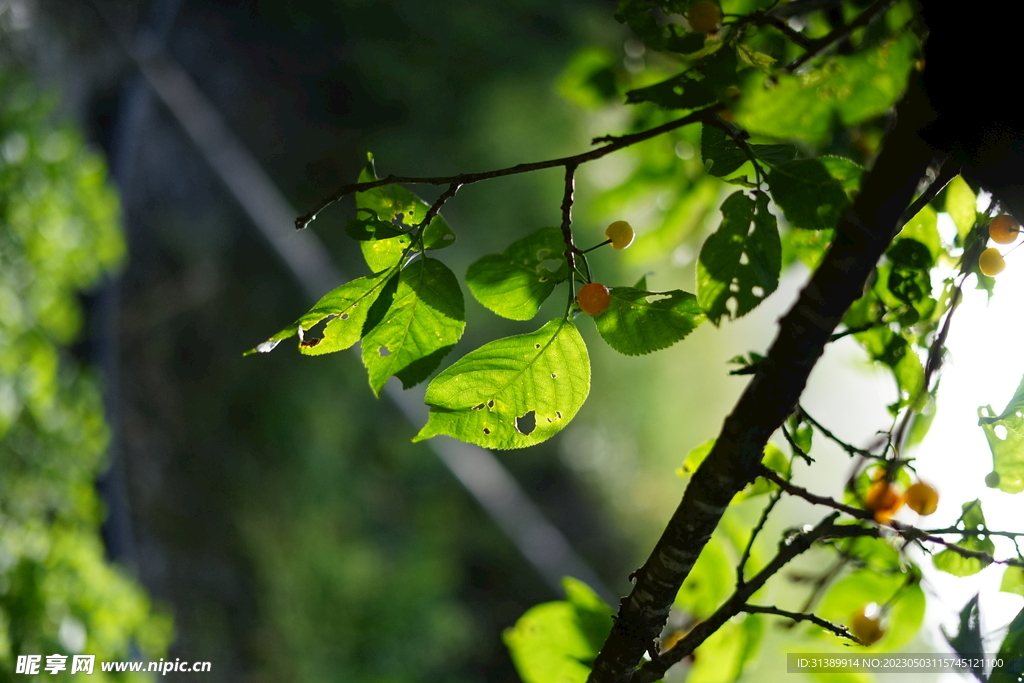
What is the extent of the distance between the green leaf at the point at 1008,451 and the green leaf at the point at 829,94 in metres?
0.21

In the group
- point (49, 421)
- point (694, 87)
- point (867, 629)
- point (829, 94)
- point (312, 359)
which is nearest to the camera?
point (829, 94)

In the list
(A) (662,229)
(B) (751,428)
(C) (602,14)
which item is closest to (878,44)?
(B) (751,428)

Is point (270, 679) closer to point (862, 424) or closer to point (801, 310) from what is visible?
point (862, 424)

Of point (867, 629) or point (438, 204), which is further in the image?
point (867, 629)

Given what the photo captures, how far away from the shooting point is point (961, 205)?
38 cm

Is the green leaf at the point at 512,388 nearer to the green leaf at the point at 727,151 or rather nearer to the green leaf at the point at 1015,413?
the green leaf at the point at 727,151

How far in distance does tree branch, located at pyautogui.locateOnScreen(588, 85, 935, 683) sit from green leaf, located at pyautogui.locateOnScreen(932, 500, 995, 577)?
0.16 m

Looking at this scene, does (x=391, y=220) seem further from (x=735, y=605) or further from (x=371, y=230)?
(x=735, y=605)

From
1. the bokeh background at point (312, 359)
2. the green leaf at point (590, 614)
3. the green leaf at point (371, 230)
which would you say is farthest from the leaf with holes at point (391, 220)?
the bokeh background at point (312, 359)

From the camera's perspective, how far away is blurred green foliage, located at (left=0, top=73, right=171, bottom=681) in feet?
2.56

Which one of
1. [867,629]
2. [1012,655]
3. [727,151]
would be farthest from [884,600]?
[727,151]

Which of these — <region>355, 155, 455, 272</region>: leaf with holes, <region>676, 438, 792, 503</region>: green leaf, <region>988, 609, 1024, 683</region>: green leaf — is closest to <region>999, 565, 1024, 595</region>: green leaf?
<region>988, 609, 1024, 683</region>: green leaf

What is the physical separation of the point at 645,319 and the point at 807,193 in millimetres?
91

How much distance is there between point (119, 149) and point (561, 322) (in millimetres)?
1987
